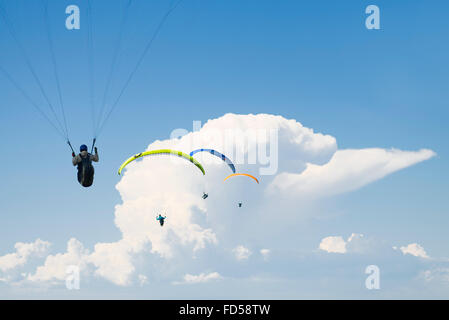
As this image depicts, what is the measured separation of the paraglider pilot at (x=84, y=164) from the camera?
135 ft

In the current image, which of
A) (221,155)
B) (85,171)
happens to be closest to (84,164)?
(85,171)

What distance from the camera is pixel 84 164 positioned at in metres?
41.1

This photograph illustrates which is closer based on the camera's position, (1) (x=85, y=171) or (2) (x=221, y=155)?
(1) (x=85, y=171)

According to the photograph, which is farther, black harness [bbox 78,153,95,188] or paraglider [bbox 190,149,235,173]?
paraglider [bbox 190,149,235,173]

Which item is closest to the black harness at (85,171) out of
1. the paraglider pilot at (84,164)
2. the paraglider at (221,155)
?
the paraglider pilot at (84,164)

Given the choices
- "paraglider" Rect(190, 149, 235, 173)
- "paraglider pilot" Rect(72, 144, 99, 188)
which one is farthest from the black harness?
"paraglider" Rect(190, 149, 235, 173)

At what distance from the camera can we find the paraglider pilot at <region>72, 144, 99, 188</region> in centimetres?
4106

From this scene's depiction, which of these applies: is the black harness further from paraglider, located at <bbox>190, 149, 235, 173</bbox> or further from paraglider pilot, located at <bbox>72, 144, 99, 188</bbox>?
paraglider, located at <bbox>190, 149, 235, 173</bbox>

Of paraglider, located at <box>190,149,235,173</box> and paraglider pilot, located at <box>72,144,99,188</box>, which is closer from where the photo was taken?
paraglider pilot, located at <box>72,144,99,188</box>

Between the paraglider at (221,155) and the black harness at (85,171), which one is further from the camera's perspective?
the paraglider at (221,155)

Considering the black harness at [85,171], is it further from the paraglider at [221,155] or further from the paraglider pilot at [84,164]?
the paraglider at [221,155]

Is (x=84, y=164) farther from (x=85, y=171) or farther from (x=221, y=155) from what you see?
(x=221, y=155)
